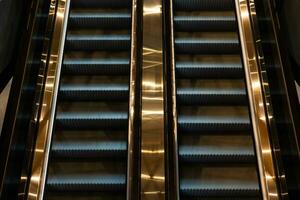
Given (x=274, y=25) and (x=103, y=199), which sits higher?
(x=274, y=25)

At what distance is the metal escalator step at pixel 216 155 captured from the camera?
4320 mm

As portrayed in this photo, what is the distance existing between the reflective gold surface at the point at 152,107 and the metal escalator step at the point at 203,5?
0.52 metres

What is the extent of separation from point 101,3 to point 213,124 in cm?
243

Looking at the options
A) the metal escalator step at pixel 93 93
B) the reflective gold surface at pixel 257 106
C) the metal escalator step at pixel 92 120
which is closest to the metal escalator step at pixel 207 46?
the reflective gold surface at pixel 257 106

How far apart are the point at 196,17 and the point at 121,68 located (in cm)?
126

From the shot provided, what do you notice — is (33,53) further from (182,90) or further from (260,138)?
(260,138)

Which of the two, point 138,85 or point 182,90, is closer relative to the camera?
point 138,85

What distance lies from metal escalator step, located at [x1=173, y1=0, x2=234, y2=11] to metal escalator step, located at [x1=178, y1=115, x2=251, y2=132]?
1.80 metres

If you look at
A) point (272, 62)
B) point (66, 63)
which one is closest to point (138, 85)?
point (66, 63)

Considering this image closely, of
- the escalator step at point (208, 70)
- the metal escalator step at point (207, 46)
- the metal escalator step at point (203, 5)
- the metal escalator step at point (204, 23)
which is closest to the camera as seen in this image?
the escalator step at point (208, 70)

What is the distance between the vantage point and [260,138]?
13.6 feet

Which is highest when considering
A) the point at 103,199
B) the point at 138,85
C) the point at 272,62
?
the point at 272,62

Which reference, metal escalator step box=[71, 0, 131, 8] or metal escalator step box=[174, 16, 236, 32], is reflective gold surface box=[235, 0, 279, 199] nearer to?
metal escalator step box=[174, 16, 236, 32]

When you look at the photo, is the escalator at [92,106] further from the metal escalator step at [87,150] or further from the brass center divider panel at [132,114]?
the brass center divider panel at [132,114]
